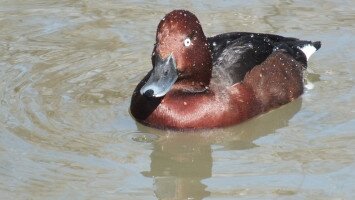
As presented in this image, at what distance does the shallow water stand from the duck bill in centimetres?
43

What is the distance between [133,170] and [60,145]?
2.52 feet

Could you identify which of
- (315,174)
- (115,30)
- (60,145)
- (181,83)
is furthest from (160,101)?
(115,30)

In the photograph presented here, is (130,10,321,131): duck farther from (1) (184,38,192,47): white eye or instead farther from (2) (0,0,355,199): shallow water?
(2) (0,0,355,199): shallow water

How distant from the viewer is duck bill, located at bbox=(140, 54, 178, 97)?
7.87 metres

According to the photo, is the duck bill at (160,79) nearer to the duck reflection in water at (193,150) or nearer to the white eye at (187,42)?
the white eye at (187,42)

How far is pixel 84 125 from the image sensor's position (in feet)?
27.1

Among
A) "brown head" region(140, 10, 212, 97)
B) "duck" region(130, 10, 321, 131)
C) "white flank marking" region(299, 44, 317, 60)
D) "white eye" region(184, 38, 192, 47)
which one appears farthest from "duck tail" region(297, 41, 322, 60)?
"white eye" region(184, 38, 192, 47)

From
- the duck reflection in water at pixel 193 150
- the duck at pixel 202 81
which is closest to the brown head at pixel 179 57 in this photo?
the duck at pixel 202 81

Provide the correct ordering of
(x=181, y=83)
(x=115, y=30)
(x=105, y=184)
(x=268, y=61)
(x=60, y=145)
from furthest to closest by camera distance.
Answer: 1. (x=115, y=30)
2. (x=268, y=61)
3. (x=181, y=83)
4. (x=60, y=145)
5. (x=105, y=184)

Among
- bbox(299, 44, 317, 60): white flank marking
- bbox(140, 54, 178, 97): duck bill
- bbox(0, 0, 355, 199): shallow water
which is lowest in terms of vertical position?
bbox(0, 0, 355, 199): shallow water

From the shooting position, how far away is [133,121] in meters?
8.46

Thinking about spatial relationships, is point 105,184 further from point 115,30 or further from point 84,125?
point 115,30

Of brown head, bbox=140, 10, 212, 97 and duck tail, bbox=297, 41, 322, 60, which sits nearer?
brown head, bbox=140, 10, 212, 97

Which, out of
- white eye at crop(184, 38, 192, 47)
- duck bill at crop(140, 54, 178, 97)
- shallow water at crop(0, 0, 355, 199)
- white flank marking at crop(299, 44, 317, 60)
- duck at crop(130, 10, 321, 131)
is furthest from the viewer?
white flank marking at crop(299, 44, 317, 60)
